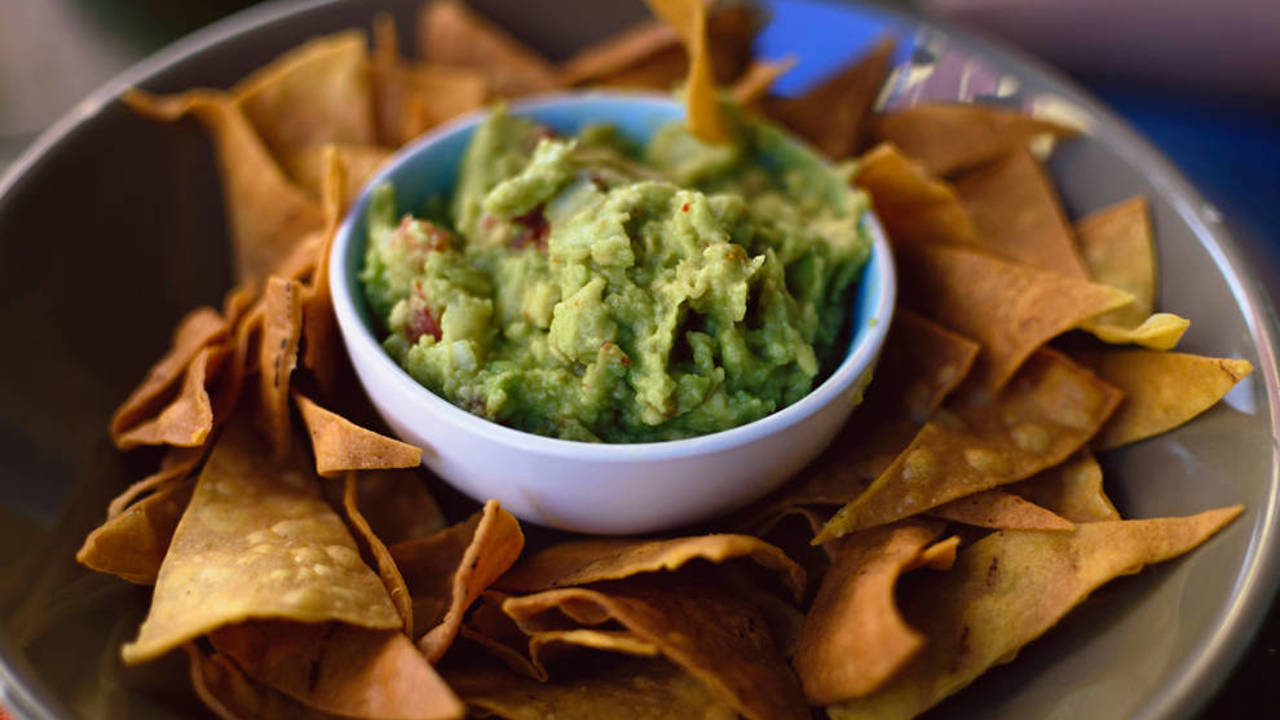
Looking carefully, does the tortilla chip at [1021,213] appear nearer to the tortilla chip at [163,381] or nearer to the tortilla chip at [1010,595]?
the tortilla chip at [1010,595]

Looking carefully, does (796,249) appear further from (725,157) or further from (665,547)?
(665,547)

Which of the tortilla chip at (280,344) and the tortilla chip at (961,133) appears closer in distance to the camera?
the tortilla chip at (280,344)

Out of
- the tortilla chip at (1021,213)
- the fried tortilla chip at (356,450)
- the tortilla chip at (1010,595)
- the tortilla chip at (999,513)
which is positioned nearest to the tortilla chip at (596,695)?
the tortilla chip at (1010,595)

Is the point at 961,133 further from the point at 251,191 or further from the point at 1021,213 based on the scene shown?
the point at 251,191

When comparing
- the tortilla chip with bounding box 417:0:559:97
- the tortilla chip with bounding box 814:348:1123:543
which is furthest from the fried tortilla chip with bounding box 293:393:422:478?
the tortilla chip with bounding box 417:0:559:97

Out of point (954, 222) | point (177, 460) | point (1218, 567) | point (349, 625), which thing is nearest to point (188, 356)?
point (177, 460)

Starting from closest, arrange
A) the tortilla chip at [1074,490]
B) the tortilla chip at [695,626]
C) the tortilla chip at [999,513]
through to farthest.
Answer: the tortilla chip at [695,626] → the tortilla chip at [999,513] → the tortilla chip at [1074,490]
